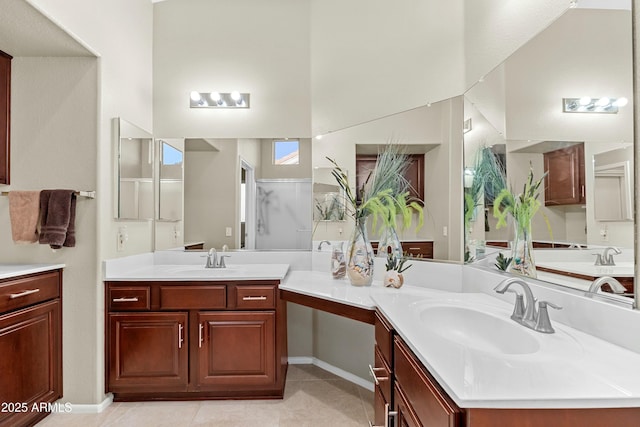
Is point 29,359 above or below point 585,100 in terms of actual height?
below

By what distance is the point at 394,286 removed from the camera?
204 cm

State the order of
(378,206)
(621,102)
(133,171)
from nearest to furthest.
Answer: (621,102), (378,206), (133,171)

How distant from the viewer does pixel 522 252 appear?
1551mm

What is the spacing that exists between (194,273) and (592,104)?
7.78 feet

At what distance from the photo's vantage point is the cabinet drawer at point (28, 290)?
1729 mm

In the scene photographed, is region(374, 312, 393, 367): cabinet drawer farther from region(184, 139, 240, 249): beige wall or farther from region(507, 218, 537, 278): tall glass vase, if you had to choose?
region(184, 139, 240, 249): beige wall

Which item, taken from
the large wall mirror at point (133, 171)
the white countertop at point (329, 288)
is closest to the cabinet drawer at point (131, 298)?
the large wall mirror at point (133, 171)

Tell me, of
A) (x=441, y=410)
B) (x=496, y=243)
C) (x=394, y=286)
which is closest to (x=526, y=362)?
(x=441, y=410)

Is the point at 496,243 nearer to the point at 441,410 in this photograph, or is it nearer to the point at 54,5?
the point at 441,410

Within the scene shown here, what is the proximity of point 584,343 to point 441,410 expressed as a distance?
0.59m

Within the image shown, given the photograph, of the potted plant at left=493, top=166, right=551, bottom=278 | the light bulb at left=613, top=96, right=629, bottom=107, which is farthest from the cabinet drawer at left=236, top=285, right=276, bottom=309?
the light bulb at left=613, top=96, right=629, bottom=107

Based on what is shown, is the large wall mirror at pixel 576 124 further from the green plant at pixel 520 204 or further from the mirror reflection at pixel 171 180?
the mirror reflection at pixel 171 180

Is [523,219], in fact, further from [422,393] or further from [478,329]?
[422,393]

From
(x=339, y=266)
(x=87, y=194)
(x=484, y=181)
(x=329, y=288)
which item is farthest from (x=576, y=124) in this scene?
(x=87, y=194)
